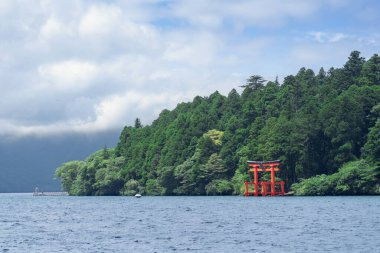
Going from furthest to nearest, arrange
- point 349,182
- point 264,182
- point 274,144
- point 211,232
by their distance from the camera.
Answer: point 274,144 → point 264,182 → point 349,182 → point 211,232

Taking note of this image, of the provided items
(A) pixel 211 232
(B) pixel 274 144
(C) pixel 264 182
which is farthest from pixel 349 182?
(A) pixel 211 232

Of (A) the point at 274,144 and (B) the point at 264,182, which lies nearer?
(B) the point at 264,182

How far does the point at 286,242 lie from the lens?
166 feet

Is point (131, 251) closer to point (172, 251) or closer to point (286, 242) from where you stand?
point (172, 251)

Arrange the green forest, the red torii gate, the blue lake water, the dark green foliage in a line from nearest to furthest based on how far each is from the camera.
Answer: the blue lake water < the dark green foliage < the green forest < the red torii gate

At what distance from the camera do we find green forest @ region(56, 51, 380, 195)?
127m

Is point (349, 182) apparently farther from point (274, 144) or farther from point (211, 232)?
point (211, 232)

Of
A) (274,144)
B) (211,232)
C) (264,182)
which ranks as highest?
(274,144)

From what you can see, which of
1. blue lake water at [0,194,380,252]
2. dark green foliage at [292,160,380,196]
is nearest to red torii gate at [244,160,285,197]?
dark green foliage at [292,160,380,196]

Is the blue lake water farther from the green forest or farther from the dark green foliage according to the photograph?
the green forest

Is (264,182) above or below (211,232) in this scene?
above

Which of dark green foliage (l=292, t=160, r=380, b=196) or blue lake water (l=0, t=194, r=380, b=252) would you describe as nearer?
blue lake water (l=0, t=194, r=380, b=252)

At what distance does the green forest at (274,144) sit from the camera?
12688cm

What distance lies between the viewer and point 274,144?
138375 millimetres
